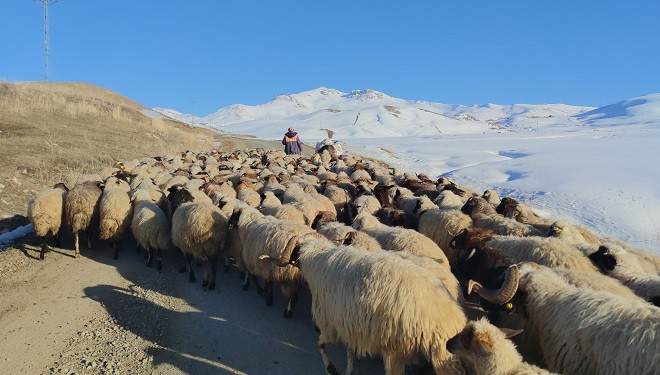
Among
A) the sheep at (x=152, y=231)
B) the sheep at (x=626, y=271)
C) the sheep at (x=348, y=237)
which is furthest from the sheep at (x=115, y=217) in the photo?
the sheep at (x=626, y=271)

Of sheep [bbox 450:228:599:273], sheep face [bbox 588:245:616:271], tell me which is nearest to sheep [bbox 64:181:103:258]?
sheep [bbox 450:228:599:273]

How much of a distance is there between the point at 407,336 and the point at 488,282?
6.29ft

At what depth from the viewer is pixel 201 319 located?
6.07m

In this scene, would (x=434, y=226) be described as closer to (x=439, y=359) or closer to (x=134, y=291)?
(x=439, y=359)

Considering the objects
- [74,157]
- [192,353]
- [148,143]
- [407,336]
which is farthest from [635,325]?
[148,143]

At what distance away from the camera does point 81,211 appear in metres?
8.66

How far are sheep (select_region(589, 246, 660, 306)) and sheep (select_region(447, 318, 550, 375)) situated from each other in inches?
110

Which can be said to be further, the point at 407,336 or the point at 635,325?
the point at 407,336

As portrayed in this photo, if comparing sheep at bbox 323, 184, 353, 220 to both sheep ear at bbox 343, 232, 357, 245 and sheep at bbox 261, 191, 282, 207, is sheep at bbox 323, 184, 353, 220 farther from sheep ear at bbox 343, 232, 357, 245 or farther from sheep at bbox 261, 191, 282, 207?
sheep ear at bbox 343, 232, 357, 245

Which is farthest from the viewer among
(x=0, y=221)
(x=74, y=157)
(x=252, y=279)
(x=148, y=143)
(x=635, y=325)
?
(x=148, y=143)

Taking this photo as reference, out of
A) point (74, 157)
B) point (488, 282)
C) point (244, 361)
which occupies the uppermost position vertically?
point (74, 157)

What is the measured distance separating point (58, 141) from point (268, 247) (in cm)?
1769

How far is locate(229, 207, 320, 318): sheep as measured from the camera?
6.20 meters

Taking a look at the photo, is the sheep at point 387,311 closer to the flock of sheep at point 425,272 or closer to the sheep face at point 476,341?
the flock of sheep at point 425,272
